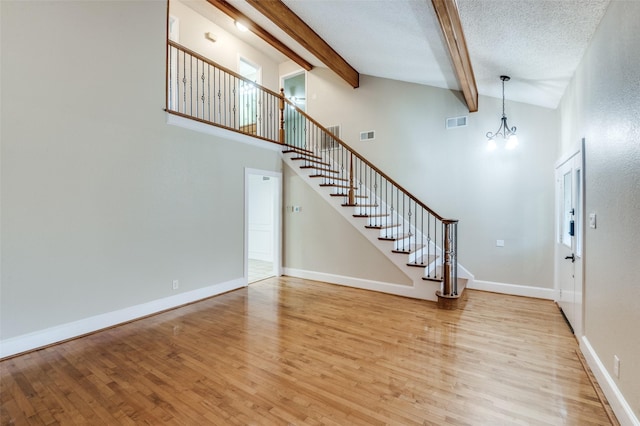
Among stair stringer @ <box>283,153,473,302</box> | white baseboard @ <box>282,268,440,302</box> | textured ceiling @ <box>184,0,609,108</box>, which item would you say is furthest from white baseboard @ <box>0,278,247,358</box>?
textured ceiling @ <box>184,0,609,108</box>

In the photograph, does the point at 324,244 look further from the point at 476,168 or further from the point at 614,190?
the point at 614,190

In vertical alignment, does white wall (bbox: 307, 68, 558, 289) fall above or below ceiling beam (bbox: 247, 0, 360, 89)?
below

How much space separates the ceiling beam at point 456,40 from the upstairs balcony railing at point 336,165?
1.70 m

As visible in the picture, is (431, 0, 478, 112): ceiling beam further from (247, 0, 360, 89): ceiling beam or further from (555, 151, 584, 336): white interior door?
(247, 0, 360, 89): ceiling beam

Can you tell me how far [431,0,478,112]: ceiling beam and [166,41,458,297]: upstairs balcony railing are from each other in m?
1.70

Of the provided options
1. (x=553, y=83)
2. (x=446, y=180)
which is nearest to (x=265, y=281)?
(x=446, y=180)

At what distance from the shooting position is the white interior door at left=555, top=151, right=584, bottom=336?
9.89ft

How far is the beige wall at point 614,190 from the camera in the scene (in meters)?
1.75

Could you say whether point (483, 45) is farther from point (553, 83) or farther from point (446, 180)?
point (446, 180)

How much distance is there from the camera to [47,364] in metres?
2.59

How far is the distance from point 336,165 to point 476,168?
2.85 meters

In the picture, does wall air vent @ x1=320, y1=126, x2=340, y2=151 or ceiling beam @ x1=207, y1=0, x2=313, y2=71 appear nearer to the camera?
ceiling beam @ x1=207, y1=0, x2=313, y2=71

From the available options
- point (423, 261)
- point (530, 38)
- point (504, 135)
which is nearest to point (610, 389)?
point (423, 261)

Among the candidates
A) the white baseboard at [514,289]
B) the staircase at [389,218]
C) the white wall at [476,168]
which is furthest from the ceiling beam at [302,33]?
the white baseboard at [514,289]
